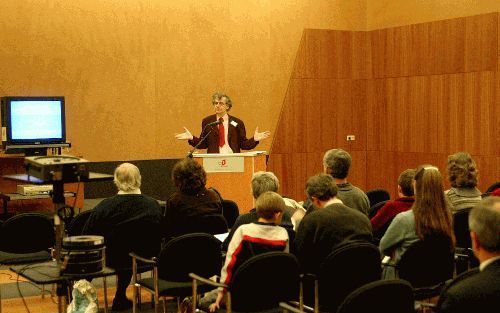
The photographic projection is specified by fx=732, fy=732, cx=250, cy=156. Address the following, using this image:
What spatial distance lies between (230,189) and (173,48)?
3.05 meters

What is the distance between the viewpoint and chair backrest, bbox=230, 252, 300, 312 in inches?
148

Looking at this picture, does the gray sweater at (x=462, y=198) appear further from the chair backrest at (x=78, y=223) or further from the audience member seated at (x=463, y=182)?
the chair backrest at (x=78, y=223)

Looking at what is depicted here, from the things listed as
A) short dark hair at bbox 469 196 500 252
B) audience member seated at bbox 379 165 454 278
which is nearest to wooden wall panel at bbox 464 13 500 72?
audience member seated at bbox 379 165 454 278

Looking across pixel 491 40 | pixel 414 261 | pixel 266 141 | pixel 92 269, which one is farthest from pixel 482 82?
pixel 92 269

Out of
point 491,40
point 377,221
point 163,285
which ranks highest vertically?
point 491,40

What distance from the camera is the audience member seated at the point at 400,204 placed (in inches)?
198

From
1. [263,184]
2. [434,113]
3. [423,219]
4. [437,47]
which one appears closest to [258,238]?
[263,184]

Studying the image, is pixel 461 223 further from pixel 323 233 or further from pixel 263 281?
pixel 263 281

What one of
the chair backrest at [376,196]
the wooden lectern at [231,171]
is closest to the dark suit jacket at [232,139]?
the wooden lectern at [231,171]

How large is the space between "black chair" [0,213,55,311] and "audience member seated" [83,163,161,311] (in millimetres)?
724

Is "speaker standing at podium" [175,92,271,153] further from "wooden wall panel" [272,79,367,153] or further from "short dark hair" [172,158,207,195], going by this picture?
"short dark hair" [172,158,207,195]

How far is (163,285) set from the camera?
4637mm

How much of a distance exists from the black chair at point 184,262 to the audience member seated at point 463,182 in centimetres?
196

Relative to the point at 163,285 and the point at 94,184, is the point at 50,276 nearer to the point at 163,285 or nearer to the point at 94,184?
the point at 163,285
